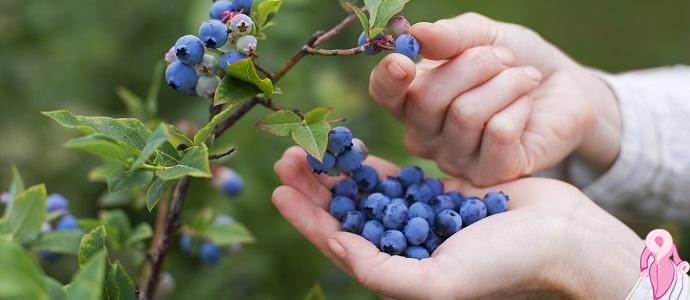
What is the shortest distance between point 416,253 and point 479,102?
1.02ft

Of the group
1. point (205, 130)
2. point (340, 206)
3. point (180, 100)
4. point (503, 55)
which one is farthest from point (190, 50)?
point (180, 100)

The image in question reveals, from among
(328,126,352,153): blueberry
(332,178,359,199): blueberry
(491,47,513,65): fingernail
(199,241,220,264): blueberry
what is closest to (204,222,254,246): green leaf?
(199,241,220,264): blueberry

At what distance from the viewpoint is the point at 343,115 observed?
2131mm

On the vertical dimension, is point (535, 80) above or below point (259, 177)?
above

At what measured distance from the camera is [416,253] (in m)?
0.98

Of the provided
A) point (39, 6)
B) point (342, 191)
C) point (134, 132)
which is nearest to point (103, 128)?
point (134, 132)

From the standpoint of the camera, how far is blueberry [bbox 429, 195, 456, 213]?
3.52 feet

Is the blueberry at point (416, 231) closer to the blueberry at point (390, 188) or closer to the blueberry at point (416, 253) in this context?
the blueberry at point (416, 253)

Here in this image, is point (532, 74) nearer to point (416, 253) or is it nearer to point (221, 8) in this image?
point (416, 253)

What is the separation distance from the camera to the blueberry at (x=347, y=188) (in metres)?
1.10

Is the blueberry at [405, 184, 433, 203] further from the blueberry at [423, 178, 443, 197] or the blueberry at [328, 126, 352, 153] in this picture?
the blueberry at [328, 126, 352, 153]

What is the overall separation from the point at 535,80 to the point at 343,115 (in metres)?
0.96

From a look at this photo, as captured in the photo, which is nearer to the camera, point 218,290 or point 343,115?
point 218,290

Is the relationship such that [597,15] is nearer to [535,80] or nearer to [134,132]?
[535,80]
